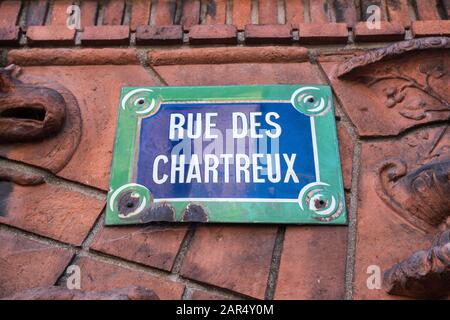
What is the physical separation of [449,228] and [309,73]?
606mm

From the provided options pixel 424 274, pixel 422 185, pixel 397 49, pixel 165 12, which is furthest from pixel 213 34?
pixel 424 274

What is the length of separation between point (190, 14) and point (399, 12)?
0.65 meters

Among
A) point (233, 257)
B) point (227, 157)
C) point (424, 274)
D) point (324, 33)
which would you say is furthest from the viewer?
point (324, 33)

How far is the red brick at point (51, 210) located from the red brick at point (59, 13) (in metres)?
0.58

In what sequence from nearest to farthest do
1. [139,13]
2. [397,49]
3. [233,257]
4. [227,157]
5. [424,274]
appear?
1. [424,274]
2. [233,257]
3. [227,157]
4. [397,49]
5. [139,13]

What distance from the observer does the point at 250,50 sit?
180 cm

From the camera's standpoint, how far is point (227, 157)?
1.59 meters

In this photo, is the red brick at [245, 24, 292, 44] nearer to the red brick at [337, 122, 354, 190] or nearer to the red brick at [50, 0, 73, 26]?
the red brick at [337, 122, 354, 190]

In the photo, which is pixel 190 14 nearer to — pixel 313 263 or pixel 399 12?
pixel 399 12

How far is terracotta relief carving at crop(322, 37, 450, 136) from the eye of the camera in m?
1.66

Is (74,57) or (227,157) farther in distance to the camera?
(74,57)

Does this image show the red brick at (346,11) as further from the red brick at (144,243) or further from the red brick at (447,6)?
the red brick at (144,243)

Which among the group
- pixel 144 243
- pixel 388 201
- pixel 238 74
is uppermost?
pixel 238 74
